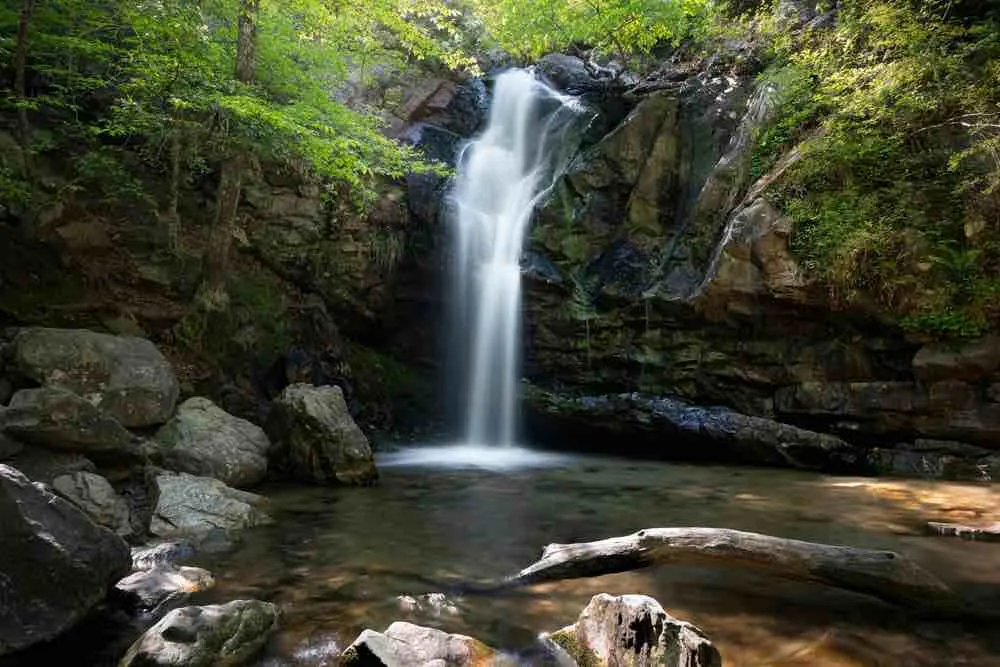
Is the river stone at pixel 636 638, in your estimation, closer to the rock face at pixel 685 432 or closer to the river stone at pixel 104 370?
the river stone at pixel 104 370

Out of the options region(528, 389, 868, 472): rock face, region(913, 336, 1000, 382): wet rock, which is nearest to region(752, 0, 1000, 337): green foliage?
region(913, 336, 1000, 382): wet rock

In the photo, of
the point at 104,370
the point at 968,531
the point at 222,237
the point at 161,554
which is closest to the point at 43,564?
the point at 161,554

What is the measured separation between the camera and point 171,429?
7219 mm

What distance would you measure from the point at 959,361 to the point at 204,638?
9589mm

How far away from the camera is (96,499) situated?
5.11m

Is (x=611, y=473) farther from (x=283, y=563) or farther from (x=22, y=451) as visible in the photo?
(x=22, y=451)

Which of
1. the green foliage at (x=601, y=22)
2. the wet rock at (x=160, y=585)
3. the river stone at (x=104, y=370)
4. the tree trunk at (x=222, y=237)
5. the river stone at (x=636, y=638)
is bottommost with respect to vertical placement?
the wet rock at (x=160, y=585)

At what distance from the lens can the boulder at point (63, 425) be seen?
5.35 meters

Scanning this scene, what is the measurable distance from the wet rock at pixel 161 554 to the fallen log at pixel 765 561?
100 inches

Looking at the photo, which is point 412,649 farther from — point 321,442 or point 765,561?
point 321,442

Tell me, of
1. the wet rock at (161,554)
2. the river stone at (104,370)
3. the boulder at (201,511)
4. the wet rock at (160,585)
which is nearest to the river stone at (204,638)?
the wet rock at (160,585)

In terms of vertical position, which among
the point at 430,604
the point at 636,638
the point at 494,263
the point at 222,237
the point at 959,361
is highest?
the point at 494,263

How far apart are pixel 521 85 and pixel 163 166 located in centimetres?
1038

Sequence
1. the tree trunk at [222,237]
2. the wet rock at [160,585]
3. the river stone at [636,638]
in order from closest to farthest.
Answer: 1. the river stone at [636,638]
2. the wet rock at [160,585]
3. the tree trunk at [222,237]
